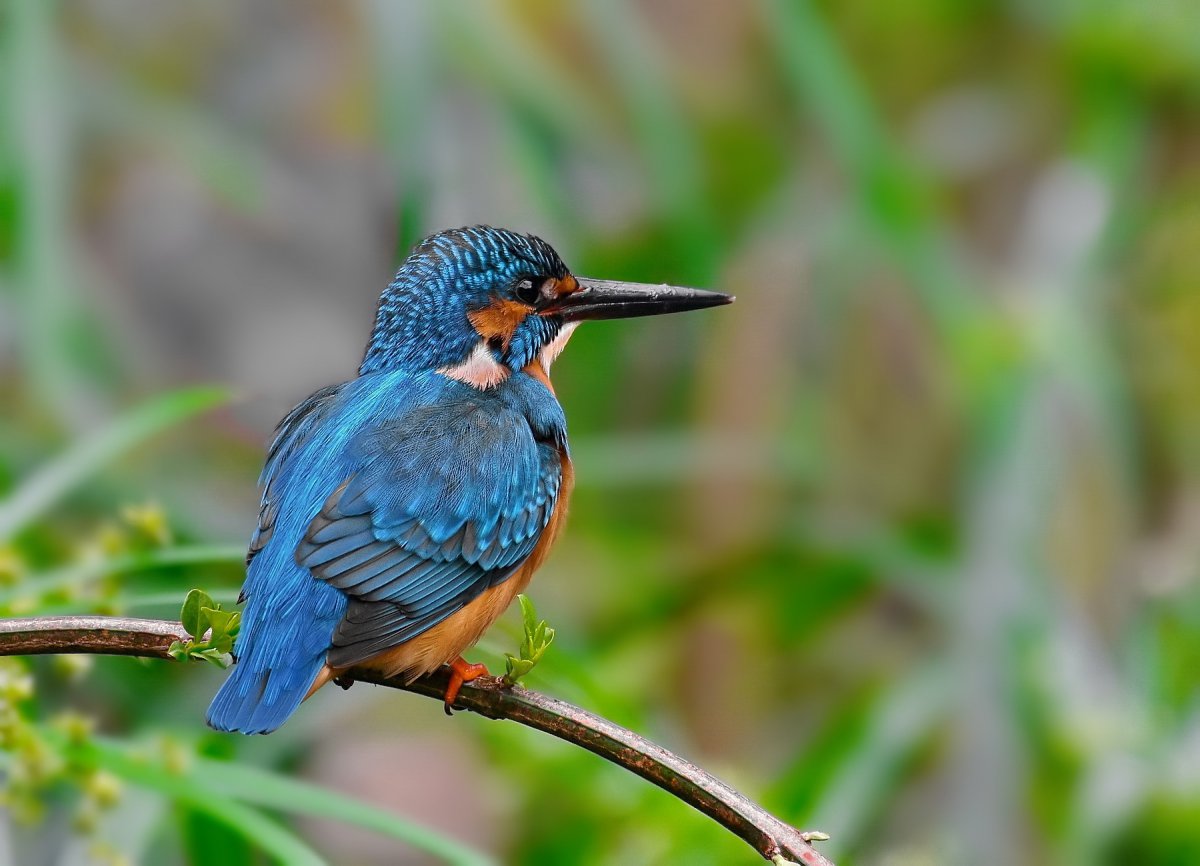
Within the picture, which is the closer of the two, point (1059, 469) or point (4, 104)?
point (4, 104)

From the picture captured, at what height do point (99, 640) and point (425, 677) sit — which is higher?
point (425, 677)

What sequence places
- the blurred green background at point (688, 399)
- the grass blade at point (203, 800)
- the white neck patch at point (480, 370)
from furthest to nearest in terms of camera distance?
the blurred green background at point (688, 399), the white neck patch at point (480, 370), the grass blade at point (203, 800)

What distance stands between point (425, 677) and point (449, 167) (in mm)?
1631

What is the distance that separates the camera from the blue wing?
1.75m

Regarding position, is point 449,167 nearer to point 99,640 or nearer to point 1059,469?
point 1059,469

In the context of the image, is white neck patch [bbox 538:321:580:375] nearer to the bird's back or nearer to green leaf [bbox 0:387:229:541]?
the bird's back

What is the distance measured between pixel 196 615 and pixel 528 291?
102 centimetres

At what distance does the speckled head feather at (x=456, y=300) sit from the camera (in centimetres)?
217

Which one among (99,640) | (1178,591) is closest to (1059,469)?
(1178,591)

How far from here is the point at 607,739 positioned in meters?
1.39

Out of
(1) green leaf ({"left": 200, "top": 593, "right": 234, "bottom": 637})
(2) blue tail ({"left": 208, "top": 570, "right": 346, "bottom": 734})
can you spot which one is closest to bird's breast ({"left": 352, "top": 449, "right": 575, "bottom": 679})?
(2) blue tail ({"left": 208, "top": 570, "right": 346, "bottom": 734})

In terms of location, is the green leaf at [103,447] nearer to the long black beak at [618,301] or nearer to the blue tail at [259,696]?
the blue tail at [259,696]

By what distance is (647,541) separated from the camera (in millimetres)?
4555

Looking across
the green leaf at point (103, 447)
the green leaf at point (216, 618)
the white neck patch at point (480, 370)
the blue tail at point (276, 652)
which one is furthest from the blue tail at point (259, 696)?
the white neck patch at point (480, 370)
